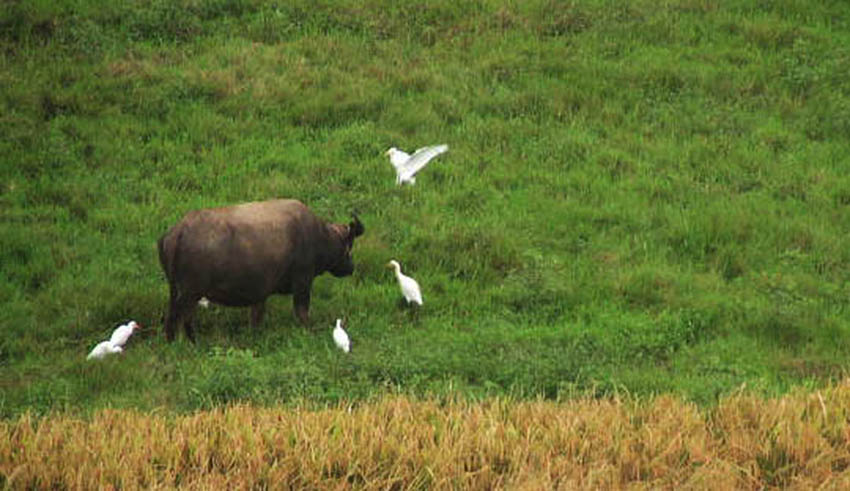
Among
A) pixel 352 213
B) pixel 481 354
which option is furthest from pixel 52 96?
pixel 481 354

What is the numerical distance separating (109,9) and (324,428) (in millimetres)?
12049

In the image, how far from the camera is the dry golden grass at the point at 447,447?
8.40 metres

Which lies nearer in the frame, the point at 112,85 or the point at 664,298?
the point at 664,298

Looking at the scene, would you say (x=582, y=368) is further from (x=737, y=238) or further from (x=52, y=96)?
(x=52, y=96)

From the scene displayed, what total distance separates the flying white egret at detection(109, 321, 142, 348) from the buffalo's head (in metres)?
2.22

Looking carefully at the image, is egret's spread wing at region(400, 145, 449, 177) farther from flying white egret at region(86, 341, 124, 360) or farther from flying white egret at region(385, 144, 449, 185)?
flying white egret at region(86, 341, 124, 360)

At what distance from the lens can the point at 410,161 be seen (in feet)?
49.5

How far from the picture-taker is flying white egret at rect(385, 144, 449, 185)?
14.9 metres

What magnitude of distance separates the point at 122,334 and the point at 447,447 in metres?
4.19

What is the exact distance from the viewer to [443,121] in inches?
674

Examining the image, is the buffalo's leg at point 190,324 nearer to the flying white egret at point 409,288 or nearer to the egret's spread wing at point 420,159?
the flying white egret at point 409,288

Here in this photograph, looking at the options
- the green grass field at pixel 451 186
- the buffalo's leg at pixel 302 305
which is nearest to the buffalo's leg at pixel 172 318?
the green grass field at pixel 451 186

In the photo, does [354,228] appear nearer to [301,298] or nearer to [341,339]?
[301,298]

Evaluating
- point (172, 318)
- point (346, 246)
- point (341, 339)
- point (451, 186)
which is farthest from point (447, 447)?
point (451, 186)
